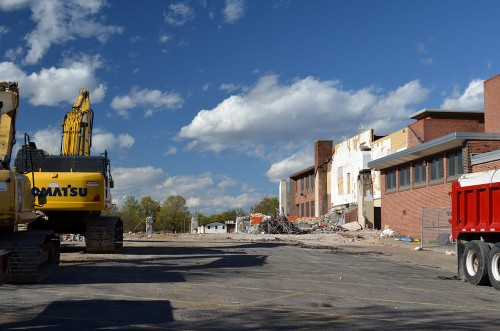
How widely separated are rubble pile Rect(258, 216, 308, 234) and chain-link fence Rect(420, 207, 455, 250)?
1733cm

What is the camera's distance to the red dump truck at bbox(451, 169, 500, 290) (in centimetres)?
1459

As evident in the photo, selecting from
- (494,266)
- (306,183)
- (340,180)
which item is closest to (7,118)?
(494,266)

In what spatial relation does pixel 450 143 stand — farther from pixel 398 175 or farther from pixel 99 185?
pixel 99 185

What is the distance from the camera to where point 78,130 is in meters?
24.9

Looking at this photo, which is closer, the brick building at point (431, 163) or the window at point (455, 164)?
the brick building at point (431, 163)

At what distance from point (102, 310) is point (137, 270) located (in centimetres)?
639

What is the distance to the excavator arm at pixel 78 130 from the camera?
80.8 ft

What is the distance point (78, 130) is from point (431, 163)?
22.1 m

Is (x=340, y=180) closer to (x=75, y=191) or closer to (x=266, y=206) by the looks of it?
(x=75, y=191)

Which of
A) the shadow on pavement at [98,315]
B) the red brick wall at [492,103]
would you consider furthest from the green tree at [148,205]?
the shadow on pavement at [98,315]

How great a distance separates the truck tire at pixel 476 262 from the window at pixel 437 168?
2042 cm

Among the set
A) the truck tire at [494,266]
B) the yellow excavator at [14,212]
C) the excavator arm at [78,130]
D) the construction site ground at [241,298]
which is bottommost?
the construction site ground at [241,298]

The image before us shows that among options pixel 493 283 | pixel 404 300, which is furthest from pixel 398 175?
pixel 404 300

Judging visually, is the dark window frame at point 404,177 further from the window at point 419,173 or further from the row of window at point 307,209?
the row of window at point 307,209
